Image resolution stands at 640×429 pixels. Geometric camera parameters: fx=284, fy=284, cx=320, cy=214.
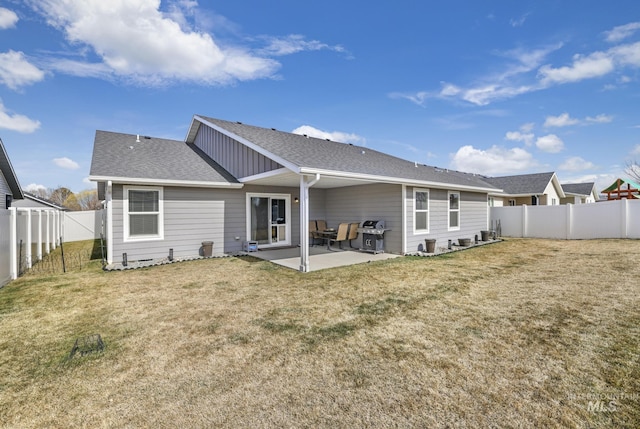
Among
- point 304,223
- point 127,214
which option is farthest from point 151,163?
point 304,223

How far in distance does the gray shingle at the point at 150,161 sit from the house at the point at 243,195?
0.10 ft

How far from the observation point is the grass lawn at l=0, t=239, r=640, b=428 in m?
2.22

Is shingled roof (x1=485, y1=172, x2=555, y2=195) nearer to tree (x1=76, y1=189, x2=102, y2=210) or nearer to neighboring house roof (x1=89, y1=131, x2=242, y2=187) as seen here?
neighboring house roof (x1=89, y1=131, x2=242, y2=187)

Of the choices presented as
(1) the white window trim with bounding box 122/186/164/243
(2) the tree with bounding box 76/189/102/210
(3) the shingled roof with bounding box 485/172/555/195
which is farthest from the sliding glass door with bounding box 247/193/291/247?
(2) the tree with bounding box 76/189/102/210

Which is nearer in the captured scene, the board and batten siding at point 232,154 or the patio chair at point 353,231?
the board and batten siding at point 232,154

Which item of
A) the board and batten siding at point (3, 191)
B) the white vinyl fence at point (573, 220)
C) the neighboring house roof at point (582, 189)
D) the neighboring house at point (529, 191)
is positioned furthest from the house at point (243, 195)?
the neighboring house roof at point (582, 189)

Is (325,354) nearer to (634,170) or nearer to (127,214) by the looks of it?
(127,214)

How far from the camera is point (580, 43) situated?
9.95 metres

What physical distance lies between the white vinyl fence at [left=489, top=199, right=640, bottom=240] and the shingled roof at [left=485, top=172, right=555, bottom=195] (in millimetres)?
5634

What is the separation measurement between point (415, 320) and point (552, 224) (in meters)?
14.5

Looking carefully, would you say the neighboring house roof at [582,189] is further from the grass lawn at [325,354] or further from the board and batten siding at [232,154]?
the board and batten siding at [232,154]

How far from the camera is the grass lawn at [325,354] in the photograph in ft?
7.30

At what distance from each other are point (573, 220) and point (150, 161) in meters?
18.5

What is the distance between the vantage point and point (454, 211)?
12117 mm
